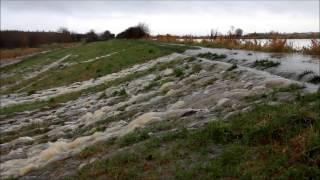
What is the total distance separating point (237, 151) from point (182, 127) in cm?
A: 287

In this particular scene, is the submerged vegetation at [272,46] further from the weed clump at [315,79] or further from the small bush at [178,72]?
the weed clump at [315,79]

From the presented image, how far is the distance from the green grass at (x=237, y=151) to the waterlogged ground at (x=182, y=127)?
0.02 meters

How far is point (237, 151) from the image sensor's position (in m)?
10.2

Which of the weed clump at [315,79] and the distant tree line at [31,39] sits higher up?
the weed clump at [315,79]

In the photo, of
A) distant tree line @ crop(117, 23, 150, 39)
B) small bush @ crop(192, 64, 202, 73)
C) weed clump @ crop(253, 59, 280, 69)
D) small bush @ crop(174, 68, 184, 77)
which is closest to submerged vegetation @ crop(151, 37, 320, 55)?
weed clump @ crop(253, 59, 280, 69)

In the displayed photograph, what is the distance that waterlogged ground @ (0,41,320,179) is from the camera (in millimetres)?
9852

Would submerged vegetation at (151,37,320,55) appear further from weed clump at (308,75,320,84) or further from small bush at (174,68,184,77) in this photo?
weed clump at (308,75,320,84)

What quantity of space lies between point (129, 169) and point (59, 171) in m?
2.96

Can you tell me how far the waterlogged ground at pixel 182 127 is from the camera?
32.3 feet

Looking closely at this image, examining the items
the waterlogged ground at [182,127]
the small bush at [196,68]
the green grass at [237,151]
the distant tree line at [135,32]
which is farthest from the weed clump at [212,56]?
the distant tree line at [135,32]

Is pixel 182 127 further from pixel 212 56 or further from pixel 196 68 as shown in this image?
pixel 212 56

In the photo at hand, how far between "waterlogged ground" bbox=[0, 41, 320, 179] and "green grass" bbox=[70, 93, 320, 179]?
2cm

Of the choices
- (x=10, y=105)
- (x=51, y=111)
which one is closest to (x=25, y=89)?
(x=10, y=105)

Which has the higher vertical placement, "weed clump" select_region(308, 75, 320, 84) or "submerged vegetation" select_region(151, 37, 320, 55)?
"submerged vegetation" select_region(151, 37, 320, 55)
